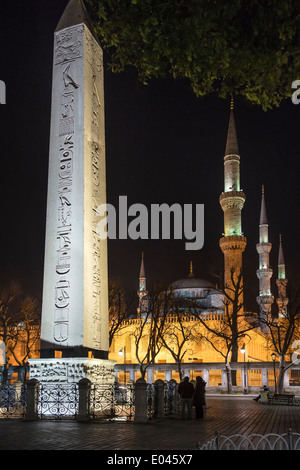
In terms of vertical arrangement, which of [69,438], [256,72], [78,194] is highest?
[256,72]

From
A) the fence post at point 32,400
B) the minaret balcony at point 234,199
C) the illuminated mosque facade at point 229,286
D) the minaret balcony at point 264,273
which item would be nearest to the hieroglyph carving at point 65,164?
the fence post at point 32,400

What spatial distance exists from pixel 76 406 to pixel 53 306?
2.51m

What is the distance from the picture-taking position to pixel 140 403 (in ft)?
43.0

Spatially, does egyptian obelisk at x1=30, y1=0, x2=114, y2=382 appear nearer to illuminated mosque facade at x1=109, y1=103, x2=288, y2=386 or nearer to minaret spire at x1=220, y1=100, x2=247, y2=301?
illuminated mosque facade at x1=109, y1=103, x2=288, y2=386

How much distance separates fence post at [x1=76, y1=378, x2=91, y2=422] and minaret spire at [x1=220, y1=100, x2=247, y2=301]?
3504 centimetres

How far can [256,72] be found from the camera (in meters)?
9.25

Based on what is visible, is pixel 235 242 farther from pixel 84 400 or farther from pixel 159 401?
pixel 84 400

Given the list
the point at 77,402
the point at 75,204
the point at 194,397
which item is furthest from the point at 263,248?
the point at 77,402

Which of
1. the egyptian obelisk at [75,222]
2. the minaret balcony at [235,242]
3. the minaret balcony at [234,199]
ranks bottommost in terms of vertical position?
the egyptian obelisk at [75,222]

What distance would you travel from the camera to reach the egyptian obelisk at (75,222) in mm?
12938

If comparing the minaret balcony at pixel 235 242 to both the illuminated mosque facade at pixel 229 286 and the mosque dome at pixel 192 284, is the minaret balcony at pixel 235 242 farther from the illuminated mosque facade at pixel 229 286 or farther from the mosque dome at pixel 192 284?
the mosque dome at pixel 192 284

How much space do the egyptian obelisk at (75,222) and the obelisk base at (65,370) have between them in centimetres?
2
